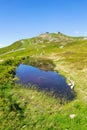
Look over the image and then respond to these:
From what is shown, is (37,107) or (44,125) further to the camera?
(37,107)

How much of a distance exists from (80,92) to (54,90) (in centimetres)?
443

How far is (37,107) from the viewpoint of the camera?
90.5 ft

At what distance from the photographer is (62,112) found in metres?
25.8

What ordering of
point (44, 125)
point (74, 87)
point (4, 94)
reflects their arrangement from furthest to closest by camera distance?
1. point (74, 87)
2. point (4, 94)
3. point (44, 125)

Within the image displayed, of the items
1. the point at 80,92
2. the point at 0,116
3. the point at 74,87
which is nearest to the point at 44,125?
the point at 0,116

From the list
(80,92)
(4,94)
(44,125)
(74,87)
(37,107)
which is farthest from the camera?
(74,87)

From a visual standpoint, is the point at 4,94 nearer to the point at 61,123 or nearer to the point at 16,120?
the point at 16,120

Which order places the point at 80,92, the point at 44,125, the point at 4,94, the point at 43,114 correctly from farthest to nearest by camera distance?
the point at 80,92
the point at 4,94
the point at 43,114
the point at 44,125

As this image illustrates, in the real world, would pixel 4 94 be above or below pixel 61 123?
above

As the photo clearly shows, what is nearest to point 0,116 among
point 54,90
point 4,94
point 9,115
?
point 9,115

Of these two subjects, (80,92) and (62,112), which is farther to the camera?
(80,92)

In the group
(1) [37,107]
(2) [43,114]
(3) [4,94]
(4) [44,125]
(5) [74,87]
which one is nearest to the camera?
(4) [44,125]

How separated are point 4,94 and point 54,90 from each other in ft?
30.7

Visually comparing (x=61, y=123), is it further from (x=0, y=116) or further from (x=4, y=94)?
(x=4, y=94)
